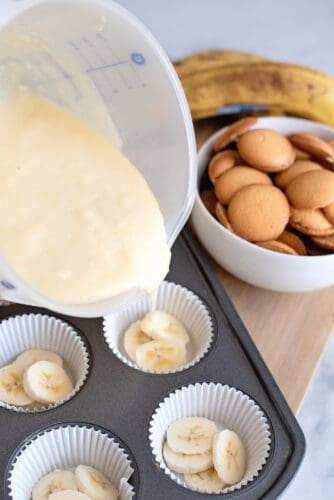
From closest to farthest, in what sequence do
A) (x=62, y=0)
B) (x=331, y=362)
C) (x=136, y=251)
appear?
(x=62, y=0) → (x=136, y=251) → (x=331, y=362)

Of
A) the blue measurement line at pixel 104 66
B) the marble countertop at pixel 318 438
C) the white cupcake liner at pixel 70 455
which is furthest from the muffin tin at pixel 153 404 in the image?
the blue measurement line at pixel 104 66

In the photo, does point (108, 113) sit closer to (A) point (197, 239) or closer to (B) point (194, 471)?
(A) point (197, 239)

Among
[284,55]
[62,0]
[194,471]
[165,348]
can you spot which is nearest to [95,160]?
[62,0]

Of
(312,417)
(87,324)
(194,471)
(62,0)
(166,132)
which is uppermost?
(62,0)

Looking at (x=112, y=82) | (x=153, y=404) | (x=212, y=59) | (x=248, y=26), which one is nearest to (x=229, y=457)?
(x=153, y=404)

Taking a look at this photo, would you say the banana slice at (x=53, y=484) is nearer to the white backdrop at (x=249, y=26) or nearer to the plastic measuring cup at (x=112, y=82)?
the plastic measuring cup at (x=112, y=82)

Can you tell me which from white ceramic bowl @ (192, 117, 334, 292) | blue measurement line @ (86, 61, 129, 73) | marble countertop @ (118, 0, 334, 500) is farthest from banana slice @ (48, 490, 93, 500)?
marble countertop @ (118, 0, 334, 500)
